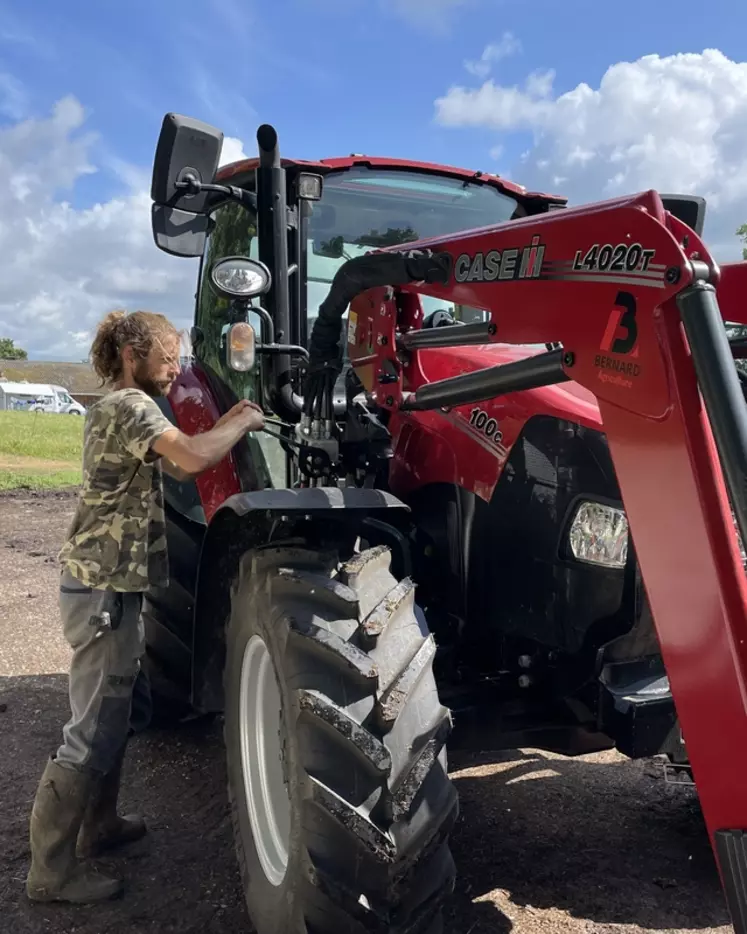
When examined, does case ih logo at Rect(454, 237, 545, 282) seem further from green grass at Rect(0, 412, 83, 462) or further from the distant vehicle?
the distant vehicle

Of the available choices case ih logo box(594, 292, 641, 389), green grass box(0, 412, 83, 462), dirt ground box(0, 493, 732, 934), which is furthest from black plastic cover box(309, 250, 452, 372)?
green grass box(0, 412, 83, 462)

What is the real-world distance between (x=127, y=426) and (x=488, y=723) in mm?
1398

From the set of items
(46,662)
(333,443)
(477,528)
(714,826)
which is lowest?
(46,662)

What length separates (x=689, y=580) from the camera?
1600mm

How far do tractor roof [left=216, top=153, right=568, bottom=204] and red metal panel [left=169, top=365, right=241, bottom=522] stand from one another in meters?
0.90

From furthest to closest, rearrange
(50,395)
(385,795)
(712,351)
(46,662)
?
(50,395) < (46,662) < (385,795) < (712,351)

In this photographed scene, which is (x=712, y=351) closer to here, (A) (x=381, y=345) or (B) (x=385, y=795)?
(B) (x=385, y=795)

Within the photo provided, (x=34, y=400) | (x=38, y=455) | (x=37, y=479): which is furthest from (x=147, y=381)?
(x=34, y=400)

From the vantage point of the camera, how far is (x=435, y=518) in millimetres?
2896

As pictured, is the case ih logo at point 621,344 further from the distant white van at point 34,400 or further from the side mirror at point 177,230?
the distant white van at point 34,400

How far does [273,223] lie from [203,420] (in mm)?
1144

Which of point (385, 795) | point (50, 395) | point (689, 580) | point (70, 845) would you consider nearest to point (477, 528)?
point (385, 795)

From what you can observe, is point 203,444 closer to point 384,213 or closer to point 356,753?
point 356,753

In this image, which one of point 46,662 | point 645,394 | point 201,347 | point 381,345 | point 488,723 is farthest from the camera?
point 46,662
